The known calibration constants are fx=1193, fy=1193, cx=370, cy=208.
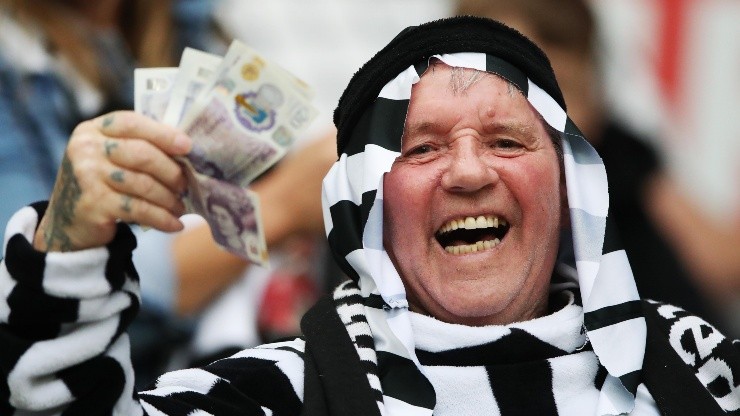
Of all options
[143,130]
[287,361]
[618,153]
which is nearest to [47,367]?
[143,130]

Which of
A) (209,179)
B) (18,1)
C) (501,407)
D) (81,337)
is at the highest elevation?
(18,1)

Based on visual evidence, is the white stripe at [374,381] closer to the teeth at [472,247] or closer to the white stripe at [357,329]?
the white stripe at [357,329]

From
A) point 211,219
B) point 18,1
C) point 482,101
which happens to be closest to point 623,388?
point 482,101

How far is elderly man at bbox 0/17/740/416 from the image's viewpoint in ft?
8.16

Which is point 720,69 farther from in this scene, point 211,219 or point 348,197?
point 211,219

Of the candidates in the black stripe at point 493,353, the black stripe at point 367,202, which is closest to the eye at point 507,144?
the black stripe at point 367,202

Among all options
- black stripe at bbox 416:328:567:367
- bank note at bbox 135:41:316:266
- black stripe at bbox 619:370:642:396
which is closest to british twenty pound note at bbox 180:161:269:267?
bank note at bbox 135:41:316:266

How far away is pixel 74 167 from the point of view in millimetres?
2174

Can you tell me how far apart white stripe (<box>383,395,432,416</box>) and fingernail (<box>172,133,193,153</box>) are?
0.70m

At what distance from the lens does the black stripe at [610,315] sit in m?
2.67

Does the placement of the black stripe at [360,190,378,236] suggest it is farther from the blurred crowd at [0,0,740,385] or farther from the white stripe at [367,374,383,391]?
the blurred crowd at [0,0,740,385]

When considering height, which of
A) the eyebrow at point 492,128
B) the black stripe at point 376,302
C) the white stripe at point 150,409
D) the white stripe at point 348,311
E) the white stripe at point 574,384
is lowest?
the white stripe at point 574,384

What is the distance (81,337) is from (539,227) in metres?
1.10

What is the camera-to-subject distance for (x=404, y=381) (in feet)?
8.30
